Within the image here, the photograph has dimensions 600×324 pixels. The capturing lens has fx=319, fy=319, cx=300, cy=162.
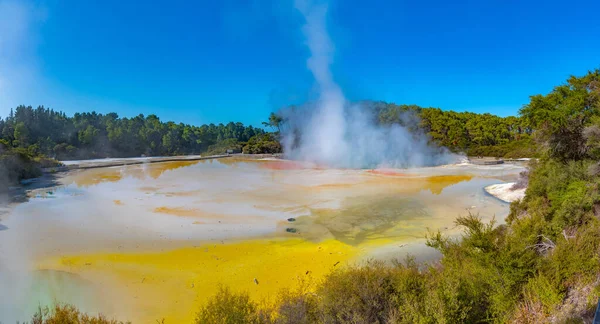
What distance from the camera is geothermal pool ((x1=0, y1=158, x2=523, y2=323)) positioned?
240 inches

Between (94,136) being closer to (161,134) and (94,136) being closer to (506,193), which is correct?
(161,134)

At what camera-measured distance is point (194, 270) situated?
7043 mm

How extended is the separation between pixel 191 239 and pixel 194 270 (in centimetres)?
218

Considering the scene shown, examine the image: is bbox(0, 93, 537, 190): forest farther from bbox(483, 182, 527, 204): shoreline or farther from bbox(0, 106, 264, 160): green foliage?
bbox(483, 182, 527, 204): shoreline

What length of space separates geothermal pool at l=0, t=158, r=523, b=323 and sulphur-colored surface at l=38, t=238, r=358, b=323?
0.08 ft

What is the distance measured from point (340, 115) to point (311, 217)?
2431 centimetres

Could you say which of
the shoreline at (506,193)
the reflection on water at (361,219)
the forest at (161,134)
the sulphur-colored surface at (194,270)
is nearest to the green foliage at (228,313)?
the sulphur-colored surface at (194,270)

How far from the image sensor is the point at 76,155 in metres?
42.3

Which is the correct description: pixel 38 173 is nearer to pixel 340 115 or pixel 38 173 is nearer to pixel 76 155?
pixel 76 155

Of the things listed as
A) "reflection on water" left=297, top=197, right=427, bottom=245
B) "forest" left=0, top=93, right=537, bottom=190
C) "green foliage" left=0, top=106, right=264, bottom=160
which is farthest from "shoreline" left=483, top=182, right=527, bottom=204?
"green foliage" left=0, top=106, right=264, bottom=160

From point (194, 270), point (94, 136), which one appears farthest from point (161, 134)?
point (194, 270)

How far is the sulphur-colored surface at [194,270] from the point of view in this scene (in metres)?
5.70

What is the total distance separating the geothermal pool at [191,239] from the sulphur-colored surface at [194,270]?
0.08 feet

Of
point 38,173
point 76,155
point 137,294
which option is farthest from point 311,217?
point 76,155
